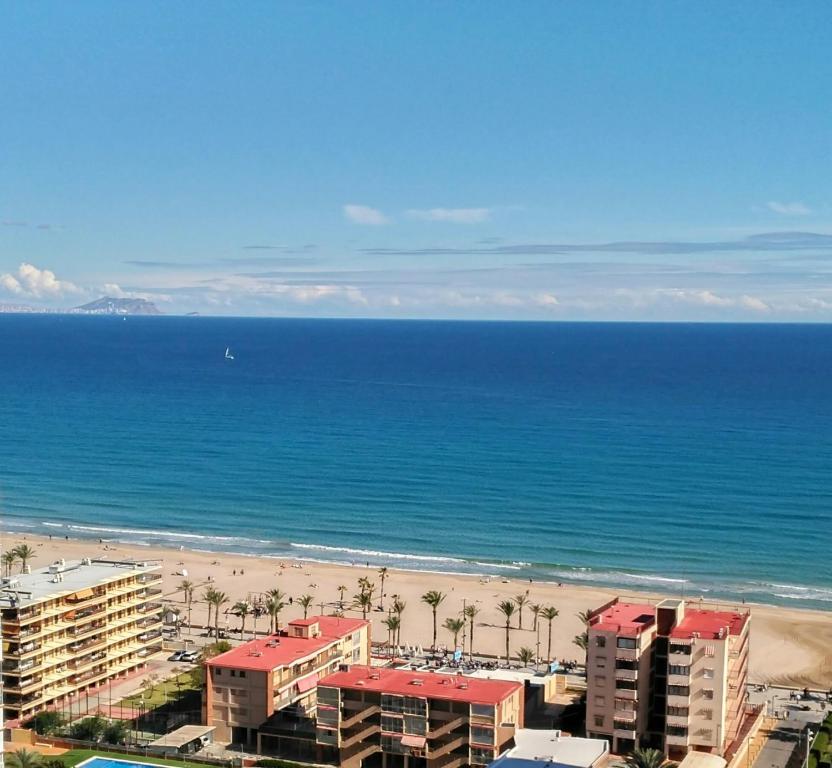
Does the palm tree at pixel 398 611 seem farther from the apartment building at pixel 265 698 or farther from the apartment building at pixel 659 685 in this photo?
the apartment building at pixel 659 685

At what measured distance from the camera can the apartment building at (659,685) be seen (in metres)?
51.0

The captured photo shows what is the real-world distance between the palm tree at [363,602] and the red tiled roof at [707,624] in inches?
889

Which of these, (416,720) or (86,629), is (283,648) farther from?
(86,629)

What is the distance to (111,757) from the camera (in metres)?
47.7

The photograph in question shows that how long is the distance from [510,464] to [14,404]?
93685 mm

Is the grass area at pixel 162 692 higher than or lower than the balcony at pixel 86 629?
lower

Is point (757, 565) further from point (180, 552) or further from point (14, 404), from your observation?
point (14, 404)

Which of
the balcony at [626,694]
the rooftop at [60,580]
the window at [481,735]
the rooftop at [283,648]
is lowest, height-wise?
the window at [481,735]

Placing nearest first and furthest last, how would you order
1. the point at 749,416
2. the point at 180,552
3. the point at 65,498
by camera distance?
the point at 180,552 → the point at 65,498 → the point at 749,416

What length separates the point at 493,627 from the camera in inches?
2931

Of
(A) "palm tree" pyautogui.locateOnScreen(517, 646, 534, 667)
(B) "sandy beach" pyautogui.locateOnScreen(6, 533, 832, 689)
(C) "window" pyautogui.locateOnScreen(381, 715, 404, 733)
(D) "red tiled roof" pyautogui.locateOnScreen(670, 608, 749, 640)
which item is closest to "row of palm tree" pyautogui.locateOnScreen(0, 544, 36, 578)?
(B) "sandy beach" pyautogui.locateOnScreen(6, 533, 832, 689)

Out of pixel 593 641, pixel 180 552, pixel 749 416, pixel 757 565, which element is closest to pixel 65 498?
pixel 180 552

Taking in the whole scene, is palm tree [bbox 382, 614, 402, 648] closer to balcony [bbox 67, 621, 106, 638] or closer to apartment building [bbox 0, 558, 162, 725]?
apartment building [bbox 0, 558, 162, 725]

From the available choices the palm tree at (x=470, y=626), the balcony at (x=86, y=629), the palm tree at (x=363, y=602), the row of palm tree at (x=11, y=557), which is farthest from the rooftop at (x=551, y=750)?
the row of palm tree at (x=11, y=557)
